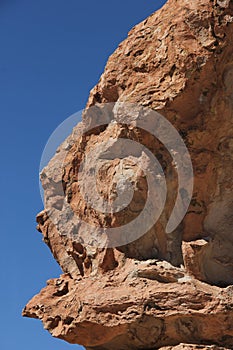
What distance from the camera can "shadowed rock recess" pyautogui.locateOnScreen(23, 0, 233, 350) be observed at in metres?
10.9

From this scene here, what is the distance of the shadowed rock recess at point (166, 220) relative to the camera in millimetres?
10859

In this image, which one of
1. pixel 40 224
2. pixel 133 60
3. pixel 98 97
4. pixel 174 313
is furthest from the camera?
pixel 40 224

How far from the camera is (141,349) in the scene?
37.1 ft

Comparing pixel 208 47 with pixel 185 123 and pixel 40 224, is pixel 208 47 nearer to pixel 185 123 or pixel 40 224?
pixel 185 123

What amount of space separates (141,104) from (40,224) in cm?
465

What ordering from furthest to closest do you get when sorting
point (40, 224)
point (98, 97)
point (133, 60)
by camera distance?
1. point (40, 224)
2. point (98, 97)
3. point (133, 60)

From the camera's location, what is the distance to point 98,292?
11352 millimetres

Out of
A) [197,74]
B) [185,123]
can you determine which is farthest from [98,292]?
[197,74]

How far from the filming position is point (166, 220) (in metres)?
11.9

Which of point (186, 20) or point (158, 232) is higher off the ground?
point (186, 20)

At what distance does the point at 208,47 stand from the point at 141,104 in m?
1.57

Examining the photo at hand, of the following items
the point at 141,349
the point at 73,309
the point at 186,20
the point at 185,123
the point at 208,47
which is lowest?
the point at 141,349

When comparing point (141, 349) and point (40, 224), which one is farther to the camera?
point (40, 224)

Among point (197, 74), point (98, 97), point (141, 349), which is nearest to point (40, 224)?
point (98, 97)
